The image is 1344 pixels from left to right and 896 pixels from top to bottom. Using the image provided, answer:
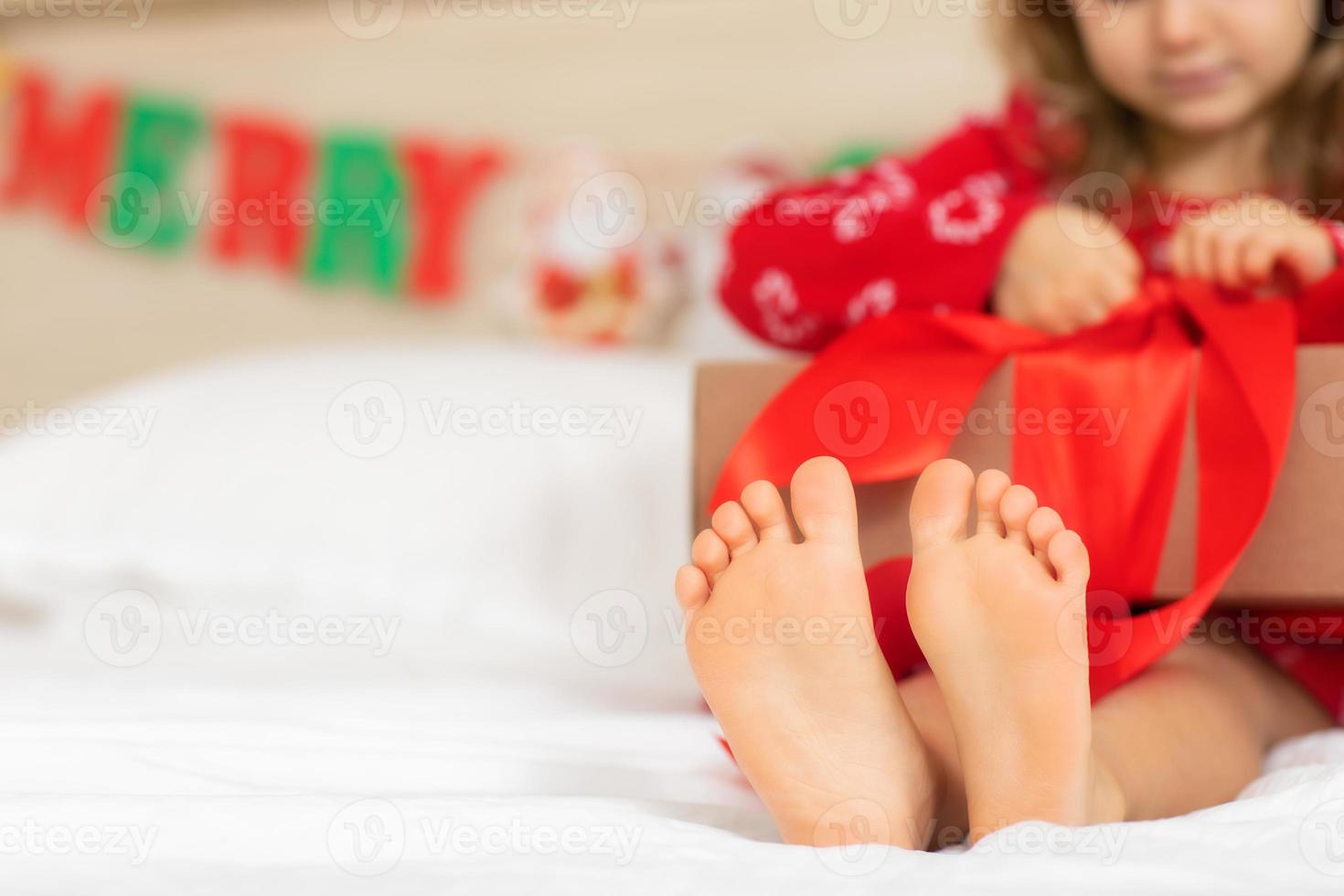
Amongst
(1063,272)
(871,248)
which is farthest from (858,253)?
(1063,272)

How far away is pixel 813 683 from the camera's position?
54 centimetres

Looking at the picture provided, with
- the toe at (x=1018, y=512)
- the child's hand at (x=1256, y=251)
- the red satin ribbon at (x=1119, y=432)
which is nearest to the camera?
the toe at (x=1018, y=512)

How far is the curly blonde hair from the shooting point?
0.96 metres

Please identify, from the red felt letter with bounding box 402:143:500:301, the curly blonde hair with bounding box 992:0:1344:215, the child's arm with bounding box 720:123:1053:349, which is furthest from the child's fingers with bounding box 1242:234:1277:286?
the red felt letter with bounding box 402:143:500:301

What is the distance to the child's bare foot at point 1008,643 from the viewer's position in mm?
513

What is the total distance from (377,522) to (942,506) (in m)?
0.59

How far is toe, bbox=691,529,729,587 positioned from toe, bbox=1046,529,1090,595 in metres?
0.14

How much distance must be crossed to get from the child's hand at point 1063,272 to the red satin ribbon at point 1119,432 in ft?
0.19

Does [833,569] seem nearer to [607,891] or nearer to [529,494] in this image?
[607,891]

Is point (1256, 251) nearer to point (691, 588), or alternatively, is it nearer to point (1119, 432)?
point (1119, 432)

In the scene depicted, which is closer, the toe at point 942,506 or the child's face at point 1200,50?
the toe at point 942,506

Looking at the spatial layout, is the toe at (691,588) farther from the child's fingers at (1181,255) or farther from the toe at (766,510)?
the child's fingers at (1181,255)

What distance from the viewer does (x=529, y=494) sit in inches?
40.2

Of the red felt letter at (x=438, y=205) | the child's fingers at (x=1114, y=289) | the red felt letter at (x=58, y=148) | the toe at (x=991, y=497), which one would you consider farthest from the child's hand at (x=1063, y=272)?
the red felt letter at (x=58, y=148)
